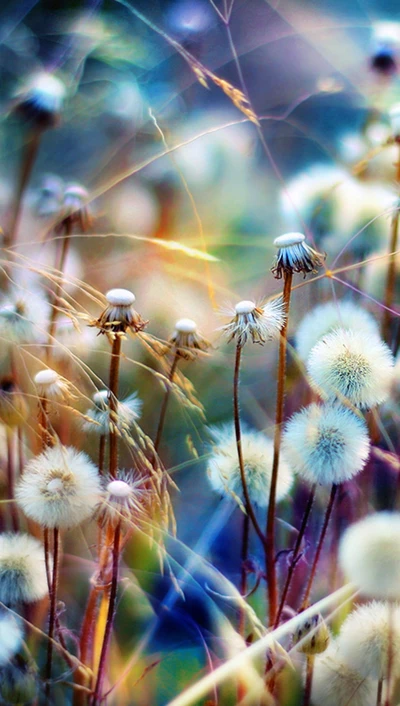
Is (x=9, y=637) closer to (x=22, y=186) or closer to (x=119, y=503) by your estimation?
(x=119, y=503)

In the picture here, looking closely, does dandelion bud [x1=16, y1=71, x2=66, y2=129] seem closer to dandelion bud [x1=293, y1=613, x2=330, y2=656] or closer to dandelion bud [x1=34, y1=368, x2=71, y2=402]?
dandelion bud [x1=34, y1=368, x2=71, y2=402]

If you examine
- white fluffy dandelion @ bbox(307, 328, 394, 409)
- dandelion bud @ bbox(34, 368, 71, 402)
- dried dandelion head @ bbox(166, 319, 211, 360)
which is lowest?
dandelion bud @ bbox(34, 368, 71, 402)

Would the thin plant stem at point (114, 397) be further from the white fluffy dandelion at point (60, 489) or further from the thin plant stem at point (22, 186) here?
the thin plant stem at point (22, 186)

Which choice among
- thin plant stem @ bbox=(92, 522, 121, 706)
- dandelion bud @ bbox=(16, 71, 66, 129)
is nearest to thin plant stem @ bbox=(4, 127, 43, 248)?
dandelion bud @ bbox=(16, 71, 66, 129)

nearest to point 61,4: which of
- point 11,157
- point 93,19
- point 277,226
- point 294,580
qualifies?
point 93,19

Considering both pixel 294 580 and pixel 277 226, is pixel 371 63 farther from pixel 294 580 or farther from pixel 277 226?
pixel 294 580

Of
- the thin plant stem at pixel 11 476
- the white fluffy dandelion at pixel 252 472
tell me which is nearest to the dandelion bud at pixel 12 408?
the thin plant stem at pixel 11 476
